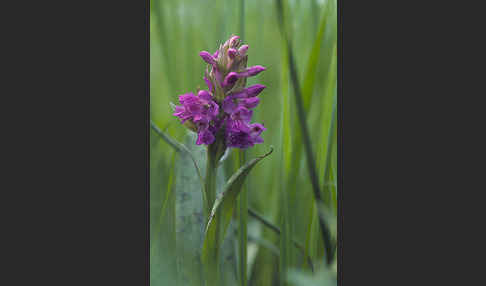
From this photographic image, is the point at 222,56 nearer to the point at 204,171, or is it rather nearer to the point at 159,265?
the point at 204,171

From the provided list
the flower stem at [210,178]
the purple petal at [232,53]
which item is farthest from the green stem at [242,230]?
the purple petal at [232,53]

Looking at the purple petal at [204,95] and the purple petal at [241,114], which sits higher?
the purple petal at [204,95]

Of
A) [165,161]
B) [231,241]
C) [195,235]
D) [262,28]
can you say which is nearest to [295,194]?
[231,241]

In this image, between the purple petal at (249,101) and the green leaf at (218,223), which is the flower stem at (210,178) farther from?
the purple petal at (249,101)

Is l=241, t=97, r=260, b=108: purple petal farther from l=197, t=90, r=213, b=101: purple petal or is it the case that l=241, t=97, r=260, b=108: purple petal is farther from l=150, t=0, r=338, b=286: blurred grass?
l=150, t=0, r=338, b=286: blurred grass

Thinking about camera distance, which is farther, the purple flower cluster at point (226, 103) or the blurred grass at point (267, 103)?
the blurred grass at point (267, 103)

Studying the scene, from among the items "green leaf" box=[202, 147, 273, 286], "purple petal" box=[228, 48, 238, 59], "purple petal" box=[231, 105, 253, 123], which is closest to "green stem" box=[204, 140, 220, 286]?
"green leaf" box=[202, 147, 273, 286]

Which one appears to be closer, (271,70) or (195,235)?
(195,235)
